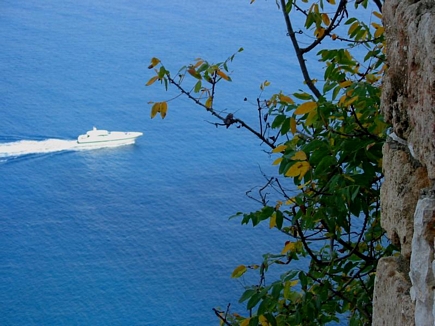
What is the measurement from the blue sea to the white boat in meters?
0.05

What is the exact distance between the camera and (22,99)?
13.1ft

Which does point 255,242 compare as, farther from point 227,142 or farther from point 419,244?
point 419,244

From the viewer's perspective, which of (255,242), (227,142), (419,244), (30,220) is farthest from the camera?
(227,142)

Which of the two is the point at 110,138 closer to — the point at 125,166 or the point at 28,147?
the point at 125,166

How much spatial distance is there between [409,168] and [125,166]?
10.2ft

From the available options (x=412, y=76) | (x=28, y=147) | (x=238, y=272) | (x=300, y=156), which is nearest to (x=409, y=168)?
(x=412, y=76)

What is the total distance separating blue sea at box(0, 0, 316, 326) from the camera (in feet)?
9.18

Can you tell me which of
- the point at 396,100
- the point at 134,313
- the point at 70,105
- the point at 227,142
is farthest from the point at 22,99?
the point at 396,100

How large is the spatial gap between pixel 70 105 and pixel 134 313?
5.31ft

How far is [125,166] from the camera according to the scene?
3564mm

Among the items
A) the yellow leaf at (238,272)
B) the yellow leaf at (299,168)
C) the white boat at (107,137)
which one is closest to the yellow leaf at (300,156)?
the yellow leaf at (299,168)

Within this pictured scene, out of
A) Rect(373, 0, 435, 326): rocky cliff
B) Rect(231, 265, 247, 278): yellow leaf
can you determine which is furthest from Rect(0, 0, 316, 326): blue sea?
Rect(373, 0, 435, 326): rocky cliff

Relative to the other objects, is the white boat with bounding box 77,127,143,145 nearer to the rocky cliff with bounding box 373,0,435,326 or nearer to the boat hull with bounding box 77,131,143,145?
the boat hull with bounding box 77,131,143,145

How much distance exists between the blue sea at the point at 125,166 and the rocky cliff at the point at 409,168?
7.24 feet
